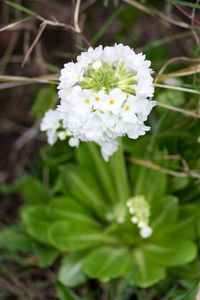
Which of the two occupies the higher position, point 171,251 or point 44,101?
point 44,101

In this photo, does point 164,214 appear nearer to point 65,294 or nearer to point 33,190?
point 65,294

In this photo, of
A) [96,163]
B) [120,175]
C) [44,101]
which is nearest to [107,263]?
[120,175]

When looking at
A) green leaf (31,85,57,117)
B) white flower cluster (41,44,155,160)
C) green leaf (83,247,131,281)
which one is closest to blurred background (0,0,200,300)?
green leaf (31,85,57,117)

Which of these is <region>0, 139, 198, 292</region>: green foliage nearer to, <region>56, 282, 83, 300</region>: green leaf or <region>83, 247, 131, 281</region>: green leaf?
<region>83, 247, 131, 281</region>: green leaf

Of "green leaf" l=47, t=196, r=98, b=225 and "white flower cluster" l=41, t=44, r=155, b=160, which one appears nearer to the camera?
"white flower cluster" l=41, t=44, r=155, b=160

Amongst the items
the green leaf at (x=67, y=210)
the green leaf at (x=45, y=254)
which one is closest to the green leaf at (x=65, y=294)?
the green leaf at (x=45, y=254)

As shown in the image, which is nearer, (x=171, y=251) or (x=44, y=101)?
(x=171, y=251)
